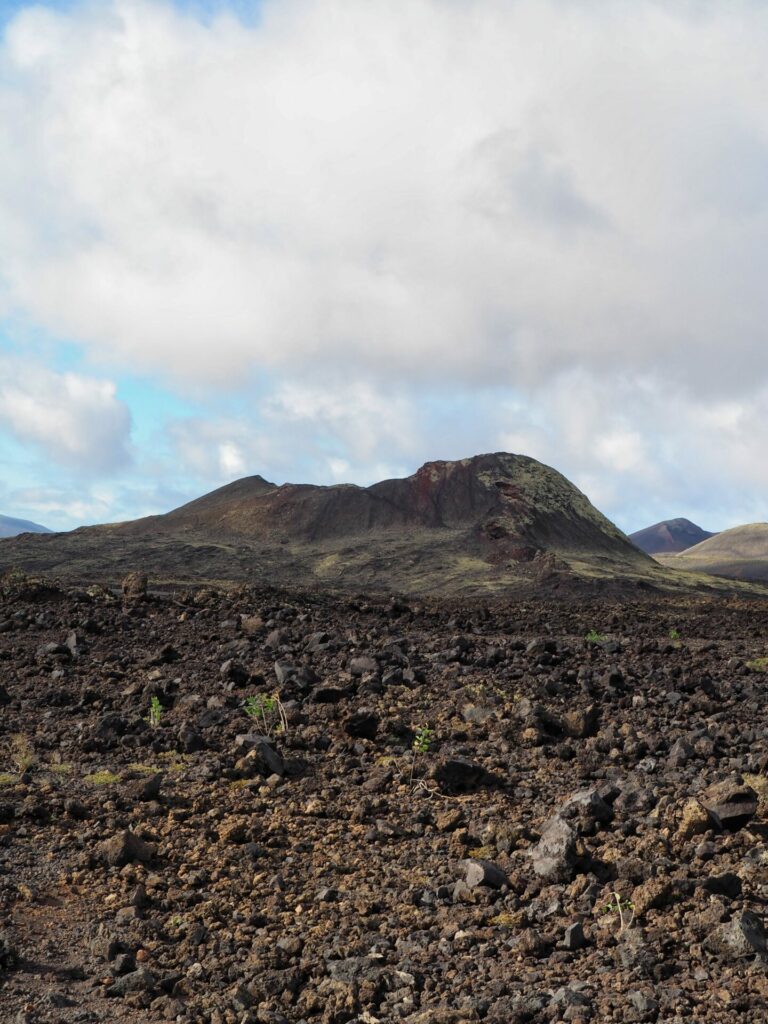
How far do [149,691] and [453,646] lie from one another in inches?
185

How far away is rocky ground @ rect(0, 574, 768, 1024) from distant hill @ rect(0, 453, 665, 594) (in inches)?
1200

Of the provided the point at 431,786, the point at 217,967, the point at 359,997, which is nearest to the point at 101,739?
the point at 431,786

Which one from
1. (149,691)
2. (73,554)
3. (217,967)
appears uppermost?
(73,554)

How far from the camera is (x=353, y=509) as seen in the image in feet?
217

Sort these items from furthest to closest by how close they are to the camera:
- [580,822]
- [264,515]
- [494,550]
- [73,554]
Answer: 1. [264,515]
2. [494,550]
3. [73,554]
4. [580,822]

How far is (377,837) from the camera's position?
7164 mm

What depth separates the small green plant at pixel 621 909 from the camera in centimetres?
519

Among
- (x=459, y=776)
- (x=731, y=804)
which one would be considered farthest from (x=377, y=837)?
(x=731, y=804)

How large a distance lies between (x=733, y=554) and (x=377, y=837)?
151 metres

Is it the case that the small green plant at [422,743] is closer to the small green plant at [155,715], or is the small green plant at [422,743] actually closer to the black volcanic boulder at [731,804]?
the small green plant at [155,715]

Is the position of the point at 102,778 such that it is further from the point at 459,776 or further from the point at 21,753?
the point at 459,776

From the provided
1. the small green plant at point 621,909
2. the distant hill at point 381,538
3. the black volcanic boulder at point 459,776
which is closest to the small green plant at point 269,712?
the black volcanic boulder at point 459,776

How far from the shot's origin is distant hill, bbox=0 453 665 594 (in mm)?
49469

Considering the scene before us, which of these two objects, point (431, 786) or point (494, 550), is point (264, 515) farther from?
point (431, 786)
